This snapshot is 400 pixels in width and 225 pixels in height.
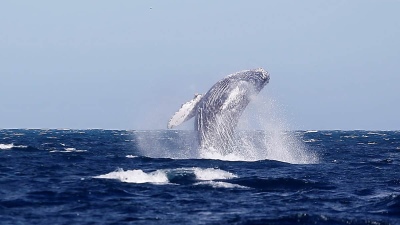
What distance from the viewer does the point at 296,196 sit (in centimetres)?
1869

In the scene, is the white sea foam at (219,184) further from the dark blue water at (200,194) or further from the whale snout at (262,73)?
the whale snout at (262,73)

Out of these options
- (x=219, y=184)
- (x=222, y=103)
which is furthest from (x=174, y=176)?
(x=222, y=103)

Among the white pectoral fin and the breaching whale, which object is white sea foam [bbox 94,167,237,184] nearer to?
the white pectoral fin

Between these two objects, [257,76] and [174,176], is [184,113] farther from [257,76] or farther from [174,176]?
[174,176]

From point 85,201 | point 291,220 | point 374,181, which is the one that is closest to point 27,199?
point 85,201

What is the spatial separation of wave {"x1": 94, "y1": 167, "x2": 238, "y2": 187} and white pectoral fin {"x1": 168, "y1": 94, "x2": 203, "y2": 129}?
2563 millimetres

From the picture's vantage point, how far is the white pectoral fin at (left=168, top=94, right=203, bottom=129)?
2507 cm

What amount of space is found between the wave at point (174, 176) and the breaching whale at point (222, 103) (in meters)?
2.75

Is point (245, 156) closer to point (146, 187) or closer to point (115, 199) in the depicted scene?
point (146, 187)

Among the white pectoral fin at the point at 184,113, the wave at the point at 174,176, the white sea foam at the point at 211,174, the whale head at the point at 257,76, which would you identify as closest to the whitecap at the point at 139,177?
the wave at the point at 174,176

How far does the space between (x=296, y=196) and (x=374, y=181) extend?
5768 millimetres

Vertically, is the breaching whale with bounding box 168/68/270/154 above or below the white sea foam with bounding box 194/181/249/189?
above

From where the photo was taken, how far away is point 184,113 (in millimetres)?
25172

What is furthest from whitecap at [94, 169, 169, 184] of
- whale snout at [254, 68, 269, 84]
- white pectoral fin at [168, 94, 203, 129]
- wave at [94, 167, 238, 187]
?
whale snout at [254, 68, 269, 84]
